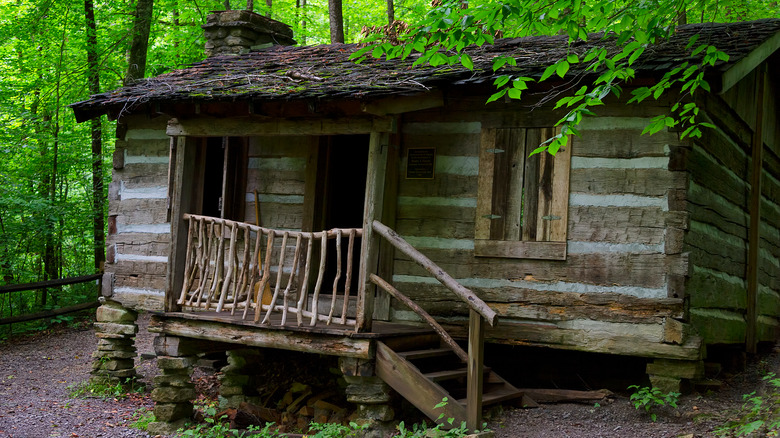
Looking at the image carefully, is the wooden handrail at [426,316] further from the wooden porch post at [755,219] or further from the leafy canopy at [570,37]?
the wooden porch post at [755,219]

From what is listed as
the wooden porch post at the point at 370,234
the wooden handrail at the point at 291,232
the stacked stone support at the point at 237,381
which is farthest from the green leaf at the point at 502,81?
the stacked stone support at the point at 237,381

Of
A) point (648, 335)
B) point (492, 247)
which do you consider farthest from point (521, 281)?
point (648, 335)

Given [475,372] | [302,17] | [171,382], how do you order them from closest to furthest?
1. [475,372]
2. [171,382]
3. [302,17]

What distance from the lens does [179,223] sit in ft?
26.1

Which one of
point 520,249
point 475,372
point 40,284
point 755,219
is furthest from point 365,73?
point 40,284

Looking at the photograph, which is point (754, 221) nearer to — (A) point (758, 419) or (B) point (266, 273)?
(A) point (758, 419)

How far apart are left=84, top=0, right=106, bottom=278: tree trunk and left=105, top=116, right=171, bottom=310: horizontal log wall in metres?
5.90

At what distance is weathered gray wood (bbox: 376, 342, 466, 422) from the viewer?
644cm

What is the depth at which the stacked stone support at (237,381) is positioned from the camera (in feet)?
29.3

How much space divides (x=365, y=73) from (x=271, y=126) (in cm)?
130

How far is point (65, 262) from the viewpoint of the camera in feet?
58.4

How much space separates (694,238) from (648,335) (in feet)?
3.79

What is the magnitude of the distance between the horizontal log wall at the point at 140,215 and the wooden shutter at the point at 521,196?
4494 millimetres

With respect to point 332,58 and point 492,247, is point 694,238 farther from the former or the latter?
point 332,58
